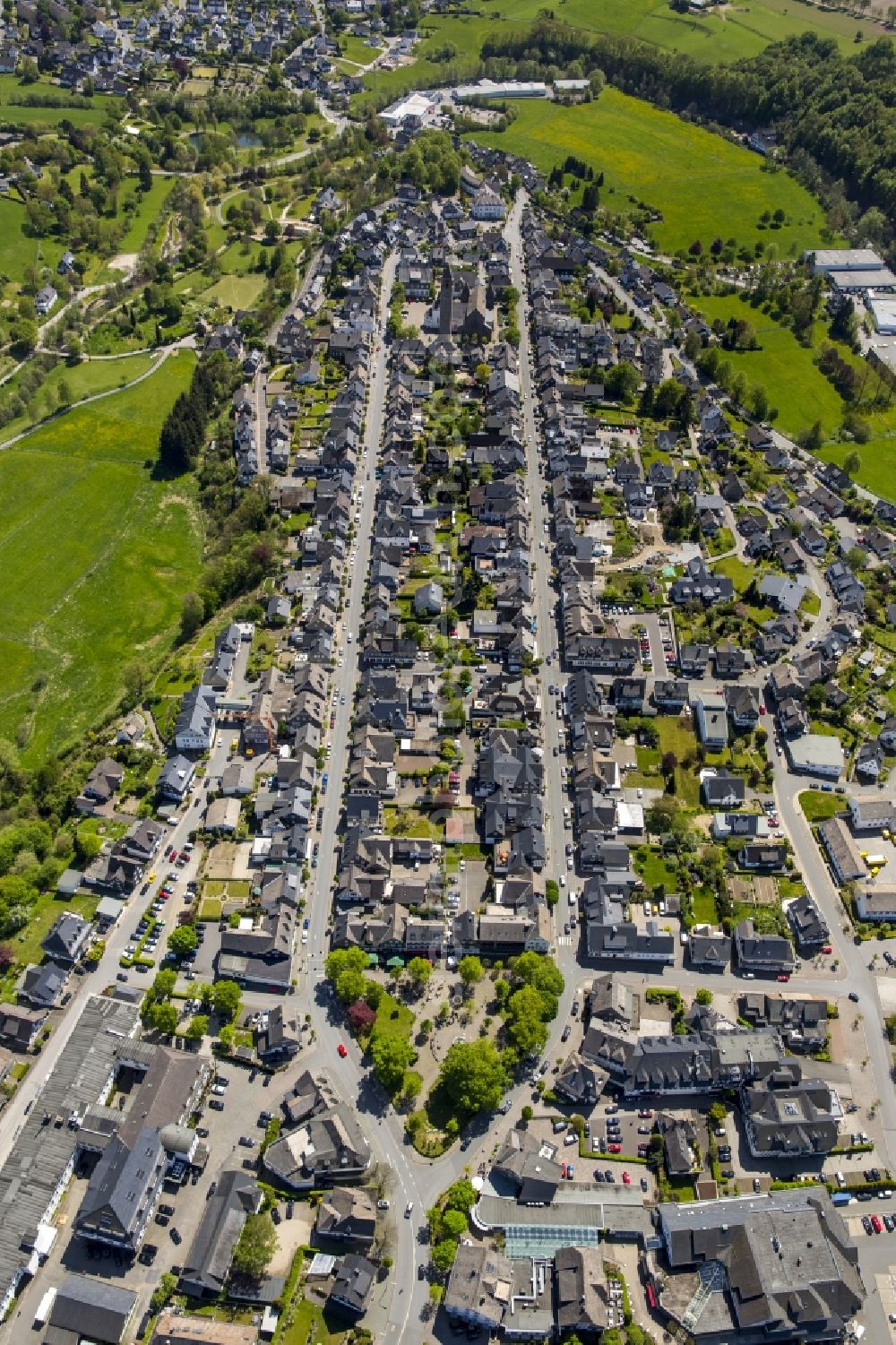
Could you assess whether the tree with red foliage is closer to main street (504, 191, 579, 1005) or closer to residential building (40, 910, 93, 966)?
main street (504, 191, 579, 1005)

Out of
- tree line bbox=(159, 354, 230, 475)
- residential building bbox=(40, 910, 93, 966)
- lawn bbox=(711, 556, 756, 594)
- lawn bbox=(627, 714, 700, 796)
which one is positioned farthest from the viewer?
tree line bbox=(159, 354, 230, 475)

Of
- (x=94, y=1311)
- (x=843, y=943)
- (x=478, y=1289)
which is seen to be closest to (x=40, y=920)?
(x=94, y=1311)

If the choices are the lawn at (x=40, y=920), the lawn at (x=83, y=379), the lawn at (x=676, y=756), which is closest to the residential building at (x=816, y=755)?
the lawn at (x=676, y=756)

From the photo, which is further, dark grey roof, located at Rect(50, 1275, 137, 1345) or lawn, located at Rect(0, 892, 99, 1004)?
lawn, located at Rect(0, 892, 99, 1004)

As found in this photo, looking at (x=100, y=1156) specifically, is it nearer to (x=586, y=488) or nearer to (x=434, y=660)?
(x=434, y=660)

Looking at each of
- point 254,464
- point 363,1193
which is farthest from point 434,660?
point 363,1193

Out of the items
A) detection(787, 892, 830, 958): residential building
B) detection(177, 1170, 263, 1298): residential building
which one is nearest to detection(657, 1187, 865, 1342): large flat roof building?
detection(787, 892, 830, 958): residential building

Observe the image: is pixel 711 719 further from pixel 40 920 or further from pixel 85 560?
pixel 85 560
